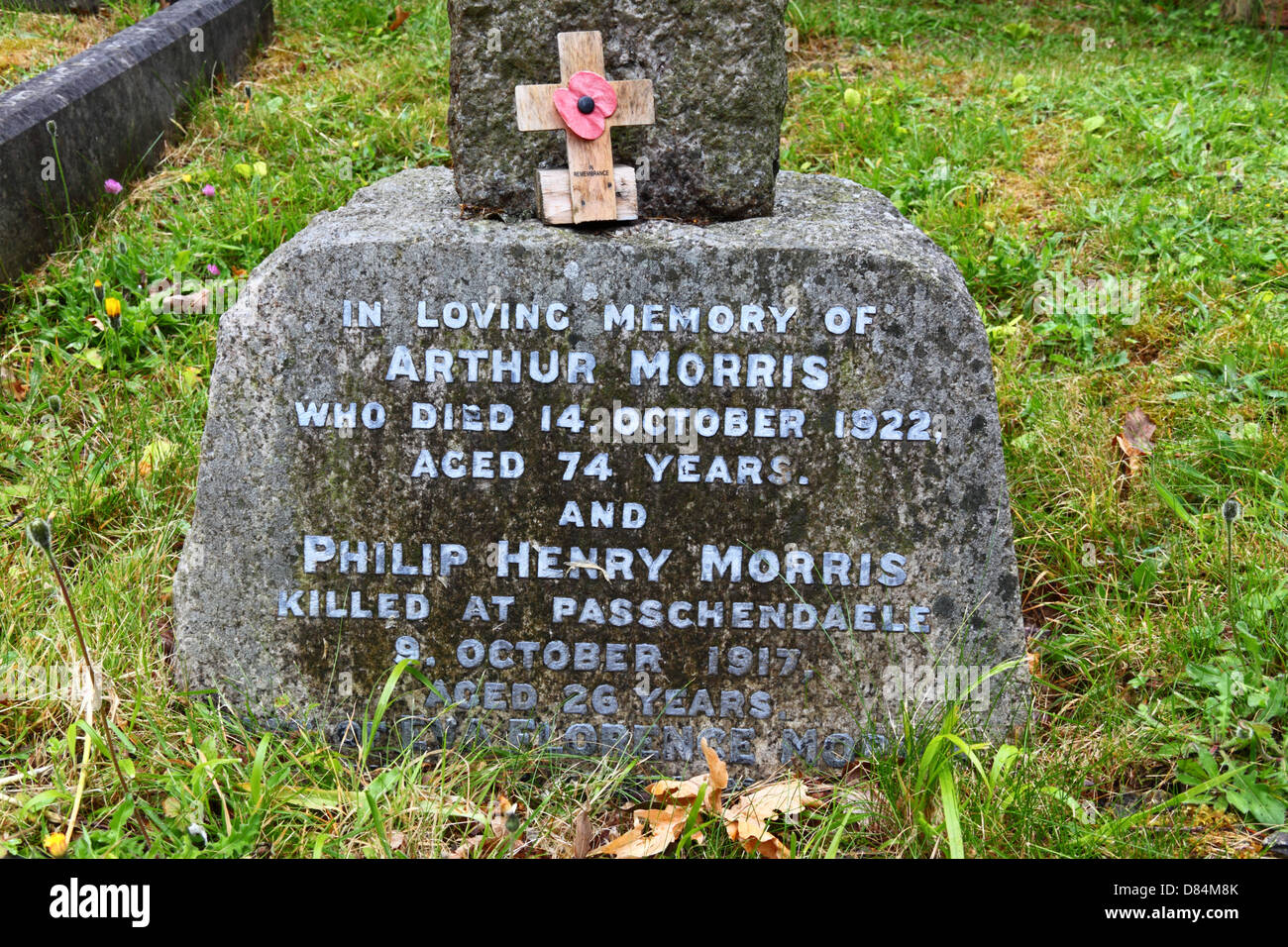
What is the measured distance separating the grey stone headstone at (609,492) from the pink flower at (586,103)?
21 centimetres

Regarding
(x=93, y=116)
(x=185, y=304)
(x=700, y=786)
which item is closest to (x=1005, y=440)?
(x=700, y=786)

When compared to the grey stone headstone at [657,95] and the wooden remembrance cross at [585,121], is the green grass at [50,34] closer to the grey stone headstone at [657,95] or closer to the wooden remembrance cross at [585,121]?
the grey stone headstone at [657,95]

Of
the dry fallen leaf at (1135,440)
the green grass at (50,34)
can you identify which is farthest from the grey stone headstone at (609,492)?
the green grass at (50,34)

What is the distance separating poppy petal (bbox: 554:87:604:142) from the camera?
215cm

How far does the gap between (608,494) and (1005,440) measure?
145 centimetres

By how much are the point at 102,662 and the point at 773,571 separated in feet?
4.71

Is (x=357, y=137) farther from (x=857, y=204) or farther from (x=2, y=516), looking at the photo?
(x=857, y=204)

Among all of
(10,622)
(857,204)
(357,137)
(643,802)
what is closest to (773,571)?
(643,802)

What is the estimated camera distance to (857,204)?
2514 mm

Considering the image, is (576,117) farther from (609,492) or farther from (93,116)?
(93,116)

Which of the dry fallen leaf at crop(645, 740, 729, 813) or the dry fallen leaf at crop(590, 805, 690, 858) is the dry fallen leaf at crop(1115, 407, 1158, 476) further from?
the dry fallen leaf at crop(590, 805, 690, 858)

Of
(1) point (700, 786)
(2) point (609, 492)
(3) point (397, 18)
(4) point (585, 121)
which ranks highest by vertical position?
(4) point (585, 121)

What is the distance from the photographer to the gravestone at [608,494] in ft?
7.10

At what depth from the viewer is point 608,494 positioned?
7.30 ft
